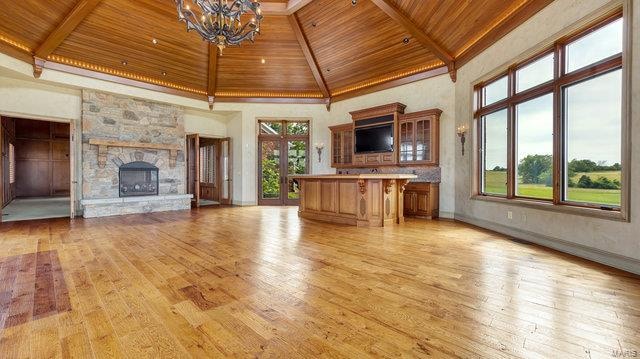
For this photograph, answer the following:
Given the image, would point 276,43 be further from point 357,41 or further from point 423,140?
point 423,140

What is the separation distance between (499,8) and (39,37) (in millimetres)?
8908

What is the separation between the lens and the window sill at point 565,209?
3.19 meters

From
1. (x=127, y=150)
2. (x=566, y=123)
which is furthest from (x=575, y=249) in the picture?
(x=127, y=150)

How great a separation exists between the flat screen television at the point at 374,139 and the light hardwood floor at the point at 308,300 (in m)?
3.67

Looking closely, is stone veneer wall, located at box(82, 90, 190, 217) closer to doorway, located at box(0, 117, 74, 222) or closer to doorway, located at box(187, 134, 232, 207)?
doorway, located at box(187, 134, 232, 207)

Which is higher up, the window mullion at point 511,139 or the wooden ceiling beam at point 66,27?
the wooden ceiling beam at point 66,27

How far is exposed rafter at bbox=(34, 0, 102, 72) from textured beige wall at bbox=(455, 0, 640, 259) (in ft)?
25.2

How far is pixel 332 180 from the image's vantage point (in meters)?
6.13

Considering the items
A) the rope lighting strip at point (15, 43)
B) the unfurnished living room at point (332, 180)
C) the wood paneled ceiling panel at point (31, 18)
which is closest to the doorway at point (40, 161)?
the unfurnished living room at point (332, 180)

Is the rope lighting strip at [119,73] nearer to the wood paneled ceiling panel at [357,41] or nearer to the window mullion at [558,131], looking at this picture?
the wood paneled ceiling panel at [357,41]

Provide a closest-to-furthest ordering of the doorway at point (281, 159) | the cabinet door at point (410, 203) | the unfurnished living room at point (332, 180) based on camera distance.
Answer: the unfurnished living room at point (332, 180)
the cabinet door at point (410, 203)
the doorway at point (281, 159)

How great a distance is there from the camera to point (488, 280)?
9.04ft

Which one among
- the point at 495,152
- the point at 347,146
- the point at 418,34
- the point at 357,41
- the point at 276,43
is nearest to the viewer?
the point at 495,152

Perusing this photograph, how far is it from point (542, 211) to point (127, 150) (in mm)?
9196
